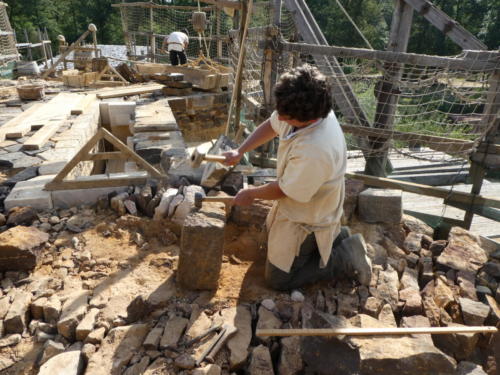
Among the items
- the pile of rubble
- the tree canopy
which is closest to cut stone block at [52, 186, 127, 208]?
the pile of rubble

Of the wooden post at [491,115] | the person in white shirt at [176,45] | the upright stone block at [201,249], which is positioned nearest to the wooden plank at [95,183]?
the upright stone block at [201,249]

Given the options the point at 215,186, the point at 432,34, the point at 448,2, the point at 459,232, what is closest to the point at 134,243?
the point at 215,186

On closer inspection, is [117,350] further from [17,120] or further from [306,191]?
[17,120]

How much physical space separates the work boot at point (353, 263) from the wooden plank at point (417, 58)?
2.28 meters

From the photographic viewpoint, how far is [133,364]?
2.03 meters

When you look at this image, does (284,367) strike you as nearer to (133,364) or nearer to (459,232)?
(133,364)

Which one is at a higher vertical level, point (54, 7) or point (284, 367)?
point (54, 7)

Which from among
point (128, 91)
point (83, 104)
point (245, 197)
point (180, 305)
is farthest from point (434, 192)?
point (128, 91)

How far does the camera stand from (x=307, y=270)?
267 cm

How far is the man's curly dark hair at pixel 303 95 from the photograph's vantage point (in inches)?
83.5

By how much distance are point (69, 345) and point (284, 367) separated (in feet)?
4.31

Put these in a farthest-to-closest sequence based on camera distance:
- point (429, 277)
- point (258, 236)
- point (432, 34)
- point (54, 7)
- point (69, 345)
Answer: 1. point (54, 7)
2. point (432, 34)
3. point (258, 236)
4. point (429, 277)
5. point (69, 345)

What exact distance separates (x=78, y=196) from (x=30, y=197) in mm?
423

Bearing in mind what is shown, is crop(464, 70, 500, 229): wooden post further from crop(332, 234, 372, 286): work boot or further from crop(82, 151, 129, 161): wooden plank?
crop(82, 151, 129, 161): wooden plank
